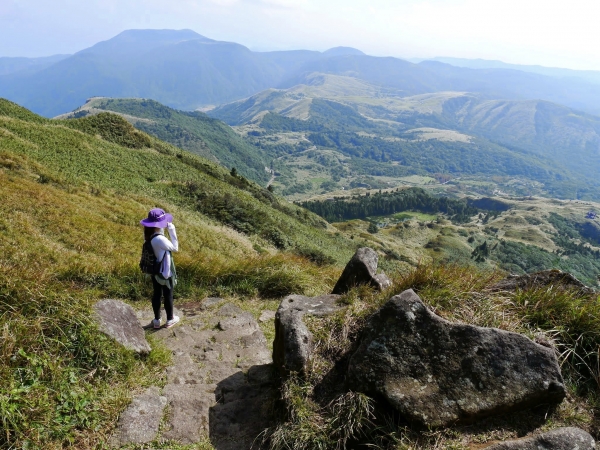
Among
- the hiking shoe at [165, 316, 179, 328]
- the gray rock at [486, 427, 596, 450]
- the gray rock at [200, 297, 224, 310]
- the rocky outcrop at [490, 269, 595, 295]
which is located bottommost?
the gray rock at [200, 297, 224, 310]

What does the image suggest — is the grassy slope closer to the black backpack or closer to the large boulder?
the black backpack

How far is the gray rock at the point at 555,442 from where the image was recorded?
12.9 ft

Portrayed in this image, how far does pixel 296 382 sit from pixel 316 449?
3.20 feet

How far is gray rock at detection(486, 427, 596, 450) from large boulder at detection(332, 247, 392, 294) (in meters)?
4.96

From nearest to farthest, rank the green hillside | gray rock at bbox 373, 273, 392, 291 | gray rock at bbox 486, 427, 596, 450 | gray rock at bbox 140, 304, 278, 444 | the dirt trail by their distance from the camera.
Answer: gray rock at bbox 486, 427, 596, 450, the green hillside, the dirt trail, gray rock at bbox 140, 304, 278, 444, gray rock at bbox 373, 273, 392, 291

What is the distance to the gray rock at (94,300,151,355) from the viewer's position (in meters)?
5.91

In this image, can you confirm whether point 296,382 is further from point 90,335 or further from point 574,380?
point 574,380

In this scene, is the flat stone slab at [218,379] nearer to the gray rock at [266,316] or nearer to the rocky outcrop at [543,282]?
the gray rock at [266,316]

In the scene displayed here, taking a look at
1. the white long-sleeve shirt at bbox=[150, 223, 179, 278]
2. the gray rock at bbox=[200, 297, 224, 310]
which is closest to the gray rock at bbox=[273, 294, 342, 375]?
the white long-sleeve shirt at bbox=[150, 223, 179, 278]

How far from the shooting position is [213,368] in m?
6.78

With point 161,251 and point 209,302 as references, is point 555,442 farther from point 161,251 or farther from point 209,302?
point 209,302

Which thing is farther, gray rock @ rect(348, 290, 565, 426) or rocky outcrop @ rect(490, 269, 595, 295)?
rocky outcrop @ rect(490, 269, 595, 295)

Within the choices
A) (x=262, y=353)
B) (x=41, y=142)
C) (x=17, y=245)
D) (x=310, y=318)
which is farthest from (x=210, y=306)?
(x=41, y=142)

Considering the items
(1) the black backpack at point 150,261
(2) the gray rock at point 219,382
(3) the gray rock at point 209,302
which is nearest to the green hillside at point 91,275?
(3) the gray rock at point 209,302
